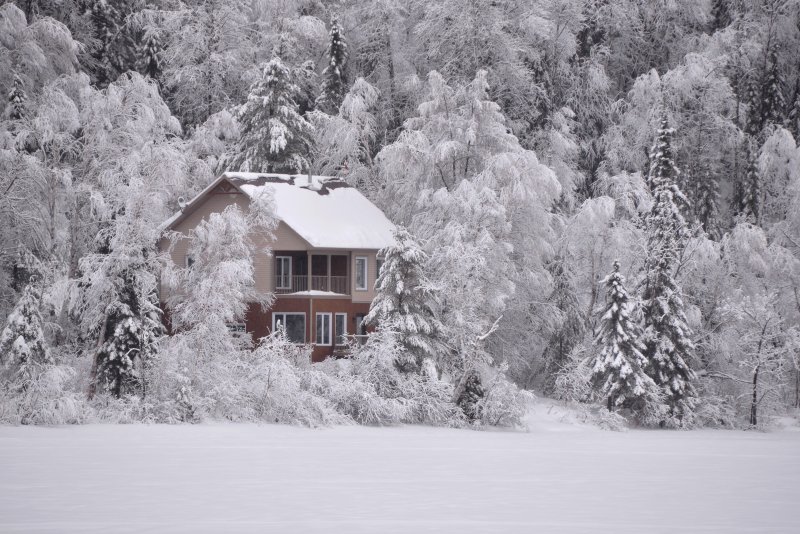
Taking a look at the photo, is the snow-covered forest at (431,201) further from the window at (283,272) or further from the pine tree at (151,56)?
the window at (283,272)

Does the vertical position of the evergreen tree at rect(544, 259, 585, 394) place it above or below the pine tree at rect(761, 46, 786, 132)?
below

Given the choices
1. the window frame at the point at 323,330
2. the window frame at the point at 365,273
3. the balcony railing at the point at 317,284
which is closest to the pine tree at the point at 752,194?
the window frame at the point at 365,273

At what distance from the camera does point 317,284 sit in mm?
48781

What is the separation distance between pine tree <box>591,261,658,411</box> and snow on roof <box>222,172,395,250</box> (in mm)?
9910

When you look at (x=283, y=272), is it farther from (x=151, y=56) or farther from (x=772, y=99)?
(x=772, y=99)

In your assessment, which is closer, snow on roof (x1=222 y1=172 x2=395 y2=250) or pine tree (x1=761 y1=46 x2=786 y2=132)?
snow on roof (x1=222 y1=172 x2=395 y2=250)

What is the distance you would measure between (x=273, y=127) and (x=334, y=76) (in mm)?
8393

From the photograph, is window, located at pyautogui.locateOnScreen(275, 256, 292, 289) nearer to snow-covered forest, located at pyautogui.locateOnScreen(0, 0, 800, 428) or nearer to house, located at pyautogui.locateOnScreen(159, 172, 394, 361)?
house, located at pyautogui.locateOnScreen(159, 172, 394, 361)

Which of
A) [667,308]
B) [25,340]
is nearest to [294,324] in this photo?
[25,340]

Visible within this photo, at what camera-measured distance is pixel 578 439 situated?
38594 millimetres

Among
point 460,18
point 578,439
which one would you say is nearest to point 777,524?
point 578,439

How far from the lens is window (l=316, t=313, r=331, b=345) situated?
4797 centimetres

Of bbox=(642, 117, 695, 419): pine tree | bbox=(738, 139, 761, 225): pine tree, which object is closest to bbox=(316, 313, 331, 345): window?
bbox=(642, 117, 695, 419): pine tree

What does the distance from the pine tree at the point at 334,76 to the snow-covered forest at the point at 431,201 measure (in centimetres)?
13
